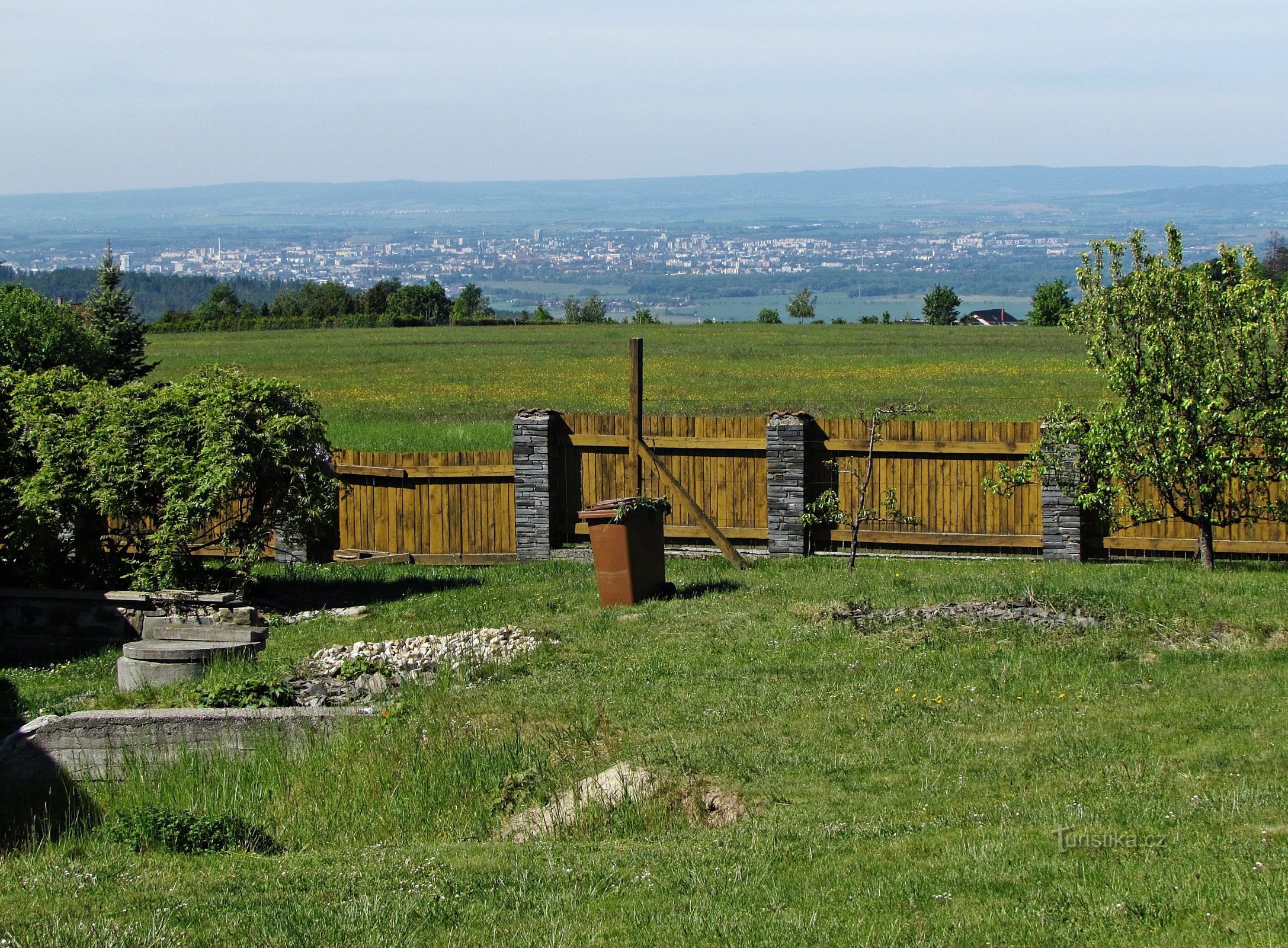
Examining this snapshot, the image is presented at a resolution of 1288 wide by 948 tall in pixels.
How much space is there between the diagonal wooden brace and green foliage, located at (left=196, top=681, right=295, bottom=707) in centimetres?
626

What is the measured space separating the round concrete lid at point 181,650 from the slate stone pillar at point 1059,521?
30.8ft

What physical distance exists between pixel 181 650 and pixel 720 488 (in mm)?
7513

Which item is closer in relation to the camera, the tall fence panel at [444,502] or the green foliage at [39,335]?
the tall fence panel at [444,502]

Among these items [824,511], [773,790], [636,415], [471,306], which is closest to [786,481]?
[824,511]

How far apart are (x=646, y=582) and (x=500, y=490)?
433cm

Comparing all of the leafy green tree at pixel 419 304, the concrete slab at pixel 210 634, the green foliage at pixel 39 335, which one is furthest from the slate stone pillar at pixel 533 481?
the leafy green tree at pixel 419 304

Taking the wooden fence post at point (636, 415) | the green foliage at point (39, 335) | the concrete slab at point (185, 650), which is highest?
the green foliage at point (39, 335)

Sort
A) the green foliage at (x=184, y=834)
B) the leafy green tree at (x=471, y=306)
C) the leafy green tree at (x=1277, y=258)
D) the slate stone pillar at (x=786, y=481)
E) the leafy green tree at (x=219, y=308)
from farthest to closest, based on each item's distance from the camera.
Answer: the leafy green tree at (x=1277, y=258) → the leafy green tree at (x=471, y=306) → the leafy green tree at (x=219, y=308) → the slate stone pillar at (x=786, y=481) → the green foliage at (x=184, y=834)

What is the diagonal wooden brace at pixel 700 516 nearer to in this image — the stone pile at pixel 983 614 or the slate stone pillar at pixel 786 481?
the slate stone pillar at pixel 786 481

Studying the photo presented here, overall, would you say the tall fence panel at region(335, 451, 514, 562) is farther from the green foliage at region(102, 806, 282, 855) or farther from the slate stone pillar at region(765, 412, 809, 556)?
the green foliage at region(102, 806, 282, 855)

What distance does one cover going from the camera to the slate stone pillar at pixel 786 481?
1653cm

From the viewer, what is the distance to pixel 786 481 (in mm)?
16625

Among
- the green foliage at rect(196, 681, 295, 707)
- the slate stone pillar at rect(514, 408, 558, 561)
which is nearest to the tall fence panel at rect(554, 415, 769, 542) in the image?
the slate stone pillar at rect(514, 408, 558, 561)

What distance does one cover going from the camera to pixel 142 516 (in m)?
14.2
